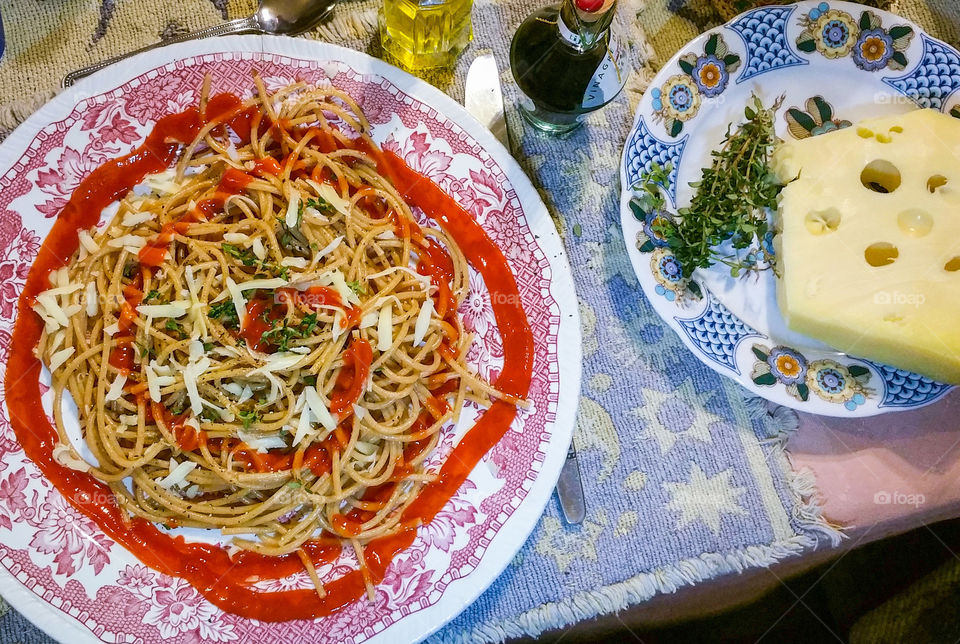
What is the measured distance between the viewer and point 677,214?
Answer: 2.03m

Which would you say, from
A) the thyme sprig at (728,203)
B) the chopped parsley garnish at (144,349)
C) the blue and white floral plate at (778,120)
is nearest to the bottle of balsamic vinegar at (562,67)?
the blue and white floral plate at (778,120)

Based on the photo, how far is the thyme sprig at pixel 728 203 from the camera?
1.92 metres

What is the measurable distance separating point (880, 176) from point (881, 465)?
0.84 metres

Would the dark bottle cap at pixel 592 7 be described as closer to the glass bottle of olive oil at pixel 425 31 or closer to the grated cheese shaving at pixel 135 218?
the glass bottle of olive oil at pixel 425 31

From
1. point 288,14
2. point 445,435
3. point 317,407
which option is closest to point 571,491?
point 445,435

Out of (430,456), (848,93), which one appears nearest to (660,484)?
(430,456)

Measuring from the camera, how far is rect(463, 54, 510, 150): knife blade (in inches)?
82.7

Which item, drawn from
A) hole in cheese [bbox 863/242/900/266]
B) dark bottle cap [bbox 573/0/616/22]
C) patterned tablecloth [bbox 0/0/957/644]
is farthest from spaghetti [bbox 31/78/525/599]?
hole in cheese [bbox 863/242/900/266]

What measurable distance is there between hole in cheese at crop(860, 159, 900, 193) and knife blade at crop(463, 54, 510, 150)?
1.04 m

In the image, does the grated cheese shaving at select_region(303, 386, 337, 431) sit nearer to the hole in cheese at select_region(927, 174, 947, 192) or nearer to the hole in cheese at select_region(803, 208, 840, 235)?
the hole in cheese at select_region(803, 208, 840, 235)

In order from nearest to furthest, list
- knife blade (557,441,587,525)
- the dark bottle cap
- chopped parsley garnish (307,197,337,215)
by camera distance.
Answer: the dark bottle cap < chopped parsley garnish (307,197,337,215) < knife blade (557,441,587,525)

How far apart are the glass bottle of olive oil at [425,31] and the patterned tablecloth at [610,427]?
0.04m

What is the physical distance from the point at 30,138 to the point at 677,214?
1706mm

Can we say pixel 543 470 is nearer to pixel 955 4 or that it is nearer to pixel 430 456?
pixel 430 456
